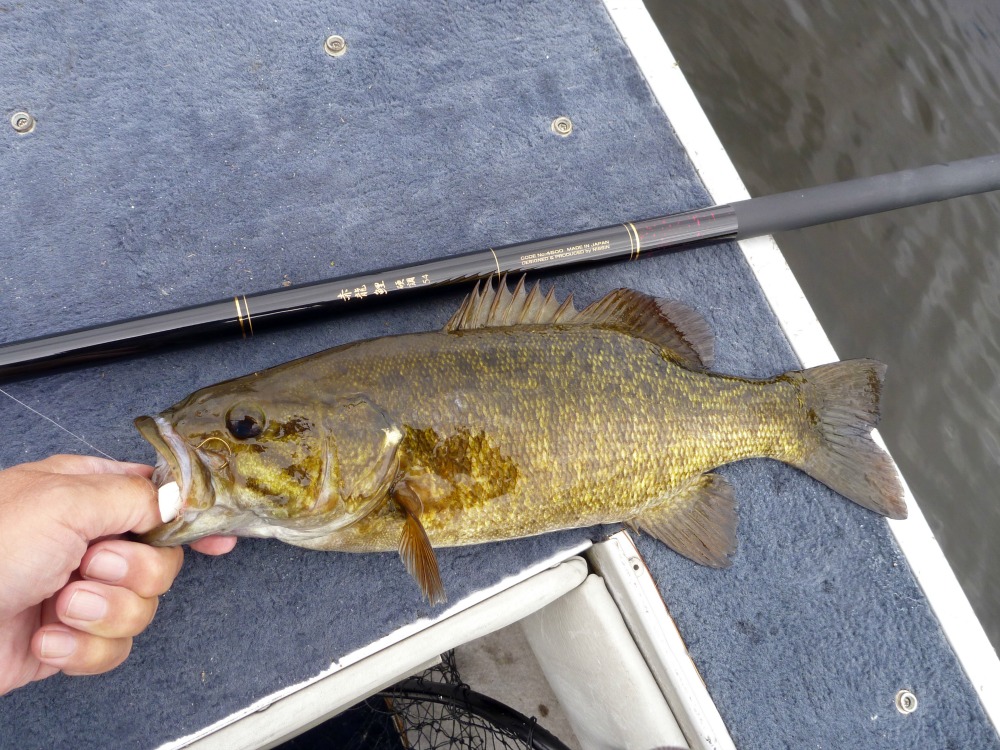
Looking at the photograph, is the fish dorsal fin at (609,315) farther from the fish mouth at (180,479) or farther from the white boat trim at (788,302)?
the fish mouth at (180,479)

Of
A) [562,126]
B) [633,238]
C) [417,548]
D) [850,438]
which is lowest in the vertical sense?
[417,548]

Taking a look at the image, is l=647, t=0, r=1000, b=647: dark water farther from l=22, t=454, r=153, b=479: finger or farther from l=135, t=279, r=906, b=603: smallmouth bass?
l=22, t=454, r=153, b=479: finger

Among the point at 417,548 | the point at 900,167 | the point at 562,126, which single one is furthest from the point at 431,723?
the point at 900,167

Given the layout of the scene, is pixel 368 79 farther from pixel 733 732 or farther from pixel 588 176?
pixel 733 732

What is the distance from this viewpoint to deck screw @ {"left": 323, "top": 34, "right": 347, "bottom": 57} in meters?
2.38

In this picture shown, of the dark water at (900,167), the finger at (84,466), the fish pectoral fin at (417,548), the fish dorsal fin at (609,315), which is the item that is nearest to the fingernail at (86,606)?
the finger at (84,466)

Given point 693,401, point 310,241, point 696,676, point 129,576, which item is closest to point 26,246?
point 310,241

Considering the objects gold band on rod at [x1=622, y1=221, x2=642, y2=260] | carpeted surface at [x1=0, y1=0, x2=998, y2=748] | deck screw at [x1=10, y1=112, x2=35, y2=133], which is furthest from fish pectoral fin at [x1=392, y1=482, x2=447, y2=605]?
deck screw at [x1=10, y1=112, x2=35, y2=133]

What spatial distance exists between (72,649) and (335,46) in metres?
2.10

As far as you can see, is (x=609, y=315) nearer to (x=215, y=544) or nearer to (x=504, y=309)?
(x=504, y=309)

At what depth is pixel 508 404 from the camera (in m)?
1.76

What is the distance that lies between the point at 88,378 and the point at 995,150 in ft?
15.8

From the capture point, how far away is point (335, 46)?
94.0 inches

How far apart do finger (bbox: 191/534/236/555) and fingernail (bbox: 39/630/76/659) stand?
1.21ft
